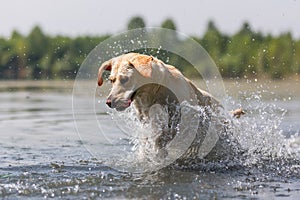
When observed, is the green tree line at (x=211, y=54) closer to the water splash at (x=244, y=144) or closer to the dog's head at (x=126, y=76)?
the water splash at (x=244, y=144)

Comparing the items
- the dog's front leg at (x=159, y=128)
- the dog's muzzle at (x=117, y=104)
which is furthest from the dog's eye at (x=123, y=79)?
the dog's front leg at (x=159, y=128)

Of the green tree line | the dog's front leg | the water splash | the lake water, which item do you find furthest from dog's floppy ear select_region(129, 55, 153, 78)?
the green tree line

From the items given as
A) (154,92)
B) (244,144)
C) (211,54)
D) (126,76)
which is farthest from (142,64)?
(211,54)

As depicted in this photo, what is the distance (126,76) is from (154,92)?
63cm

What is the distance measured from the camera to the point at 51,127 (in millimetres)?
12141

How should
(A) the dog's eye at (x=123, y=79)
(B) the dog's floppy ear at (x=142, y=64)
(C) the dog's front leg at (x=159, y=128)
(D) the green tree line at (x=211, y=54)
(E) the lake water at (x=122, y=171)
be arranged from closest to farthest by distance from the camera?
(E) the lake water at (x=122, y=171) < (A) the dog's eye at (x=123, y=79) < (B) the dog's floppy ear at (x=142, y=64) < (C) the dog's front leg at (x=159, y=128) < (D) the green tree line at (x=211, y=54)

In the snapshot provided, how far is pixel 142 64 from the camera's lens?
633cm

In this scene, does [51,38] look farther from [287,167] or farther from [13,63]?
[287,167]

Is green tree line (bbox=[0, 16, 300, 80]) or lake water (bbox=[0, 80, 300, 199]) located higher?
green tree line (bbox=[0, 16, 300, 80])

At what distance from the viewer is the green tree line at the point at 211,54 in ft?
94.1

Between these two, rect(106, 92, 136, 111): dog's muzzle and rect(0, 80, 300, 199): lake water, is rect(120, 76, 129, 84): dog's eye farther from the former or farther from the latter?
rect(0, 80, 300, 199): lake water

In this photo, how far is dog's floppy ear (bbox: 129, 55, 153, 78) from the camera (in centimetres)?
627

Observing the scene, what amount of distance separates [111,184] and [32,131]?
563 centimetres

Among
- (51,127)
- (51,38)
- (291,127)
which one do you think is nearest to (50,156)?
(51,127)
